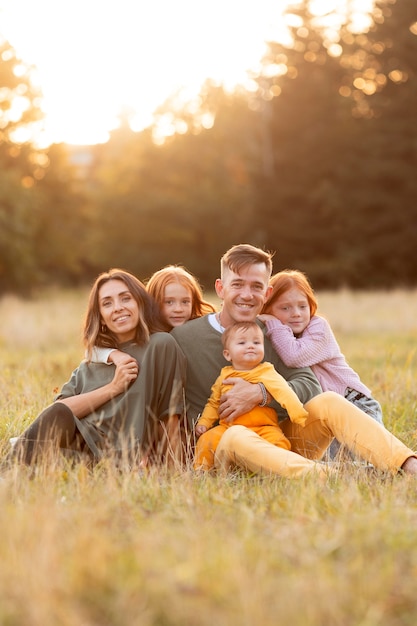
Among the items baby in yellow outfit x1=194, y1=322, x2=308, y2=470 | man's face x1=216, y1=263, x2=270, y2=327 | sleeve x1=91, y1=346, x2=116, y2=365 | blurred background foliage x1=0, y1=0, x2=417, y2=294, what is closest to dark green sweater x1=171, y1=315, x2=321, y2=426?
baby in yellow outfit x1=194, y1=322, x2=308, y2=470

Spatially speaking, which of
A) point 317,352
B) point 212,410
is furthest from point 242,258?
point 212,410

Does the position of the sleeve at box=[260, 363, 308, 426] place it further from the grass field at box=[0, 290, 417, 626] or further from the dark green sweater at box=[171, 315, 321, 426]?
the grass field at box=[0, 290, 417, 626]

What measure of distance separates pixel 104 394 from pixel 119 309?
509mm

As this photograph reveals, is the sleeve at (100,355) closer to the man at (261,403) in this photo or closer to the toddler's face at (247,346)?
the man at (261,403)

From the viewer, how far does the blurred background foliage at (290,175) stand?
1153 inches

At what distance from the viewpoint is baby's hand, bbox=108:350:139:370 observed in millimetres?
5023

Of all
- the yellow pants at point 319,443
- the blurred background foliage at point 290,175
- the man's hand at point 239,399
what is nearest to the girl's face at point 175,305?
the man's hand at point 239,399

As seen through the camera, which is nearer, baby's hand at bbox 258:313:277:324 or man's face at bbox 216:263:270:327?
man's face at bbox 216:263:270:327

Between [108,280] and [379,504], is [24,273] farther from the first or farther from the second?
[379,504]

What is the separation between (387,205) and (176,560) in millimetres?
27780

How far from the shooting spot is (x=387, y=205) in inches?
1171

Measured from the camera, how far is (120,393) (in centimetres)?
507

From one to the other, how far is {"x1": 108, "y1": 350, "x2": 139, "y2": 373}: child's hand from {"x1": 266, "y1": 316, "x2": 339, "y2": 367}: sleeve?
0.88m

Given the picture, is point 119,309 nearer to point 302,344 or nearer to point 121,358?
point 121,358
